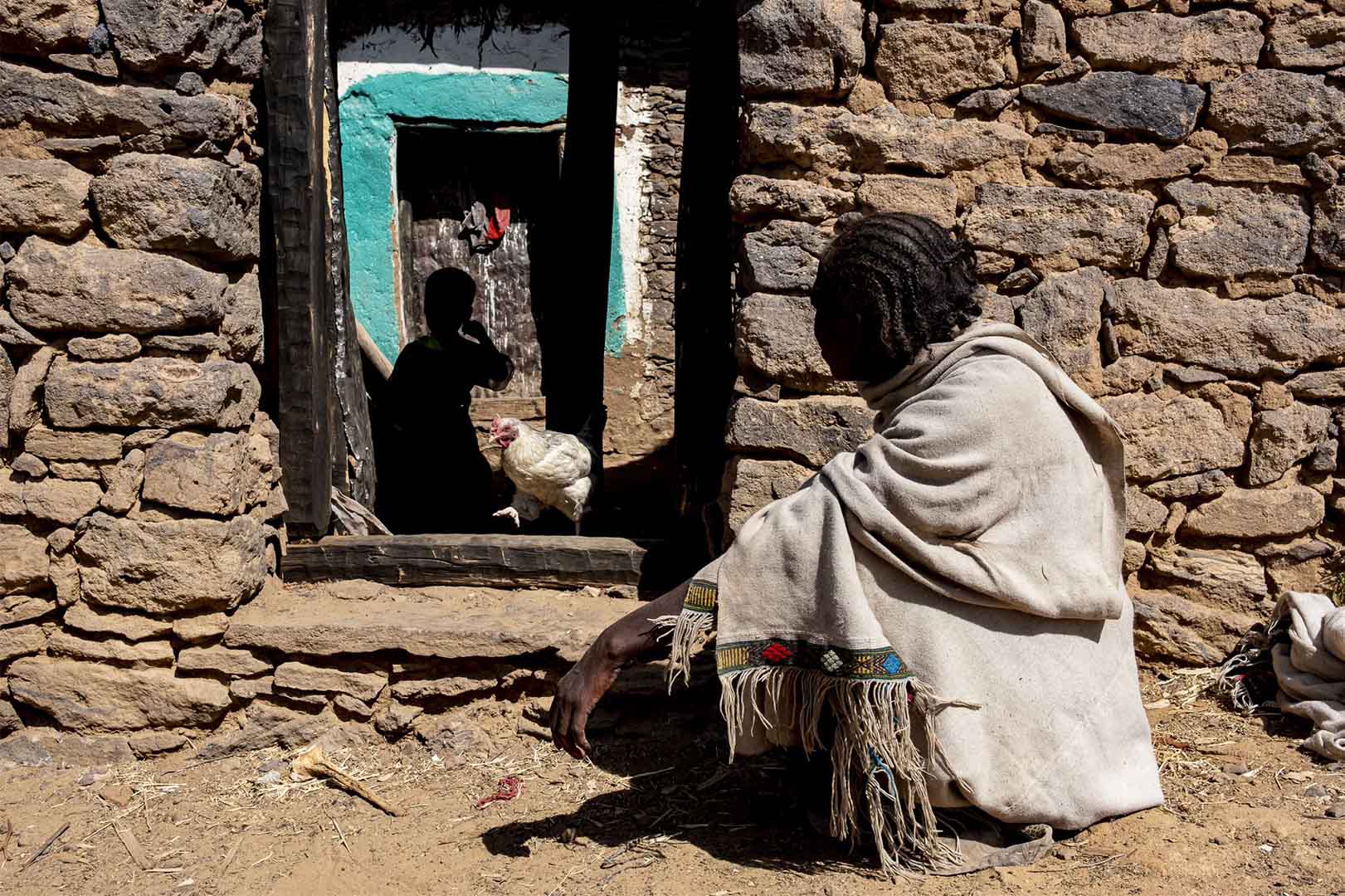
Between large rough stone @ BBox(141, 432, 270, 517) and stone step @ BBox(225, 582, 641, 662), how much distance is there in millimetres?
377

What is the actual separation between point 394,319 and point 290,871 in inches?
216

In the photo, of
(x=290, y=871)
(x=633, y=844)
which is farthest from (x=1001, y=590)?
(x=290, y=871)

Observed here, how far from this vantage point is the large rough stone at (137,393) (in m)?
3.07

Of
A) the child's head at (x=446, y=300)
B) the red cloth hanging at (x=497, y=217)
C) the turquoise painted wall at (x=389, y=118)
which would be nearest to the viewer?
the child's head at (x=446, y=300)

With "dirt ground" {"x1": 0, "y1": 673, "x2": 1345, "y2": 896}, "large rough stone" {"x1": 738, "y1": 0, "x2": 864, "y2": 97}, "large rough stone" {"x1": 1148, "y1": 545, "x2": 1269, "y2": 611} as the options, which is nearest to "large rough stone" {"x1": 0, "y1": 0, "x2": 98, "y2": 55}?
"large rough stone" {"x1": 738, "y1": 0, "x2": 864, "y2": 97}

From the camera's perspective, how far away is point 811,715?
7.37ft

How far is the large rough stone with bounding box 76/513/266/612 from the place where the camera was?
315 cm

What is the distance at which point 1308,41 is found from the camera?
305 centimetres

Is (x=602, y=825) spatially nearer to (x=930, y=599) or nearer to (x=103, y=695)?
(x=930, y=599)

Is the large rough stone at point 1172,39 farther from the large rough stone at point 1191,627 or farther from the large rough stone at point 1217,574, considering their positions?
the large rough stone at point 1191,627

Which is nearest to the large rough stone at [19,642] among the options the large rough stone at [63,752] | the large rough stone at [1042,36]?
the large rough stone at [63,752]

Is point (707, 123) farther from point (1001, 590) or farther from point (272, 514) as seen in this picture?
point (1001, 590)

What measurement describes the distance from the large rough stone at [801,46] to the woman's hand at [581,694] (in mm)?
1678

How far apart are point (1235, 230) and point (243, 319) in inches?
116
